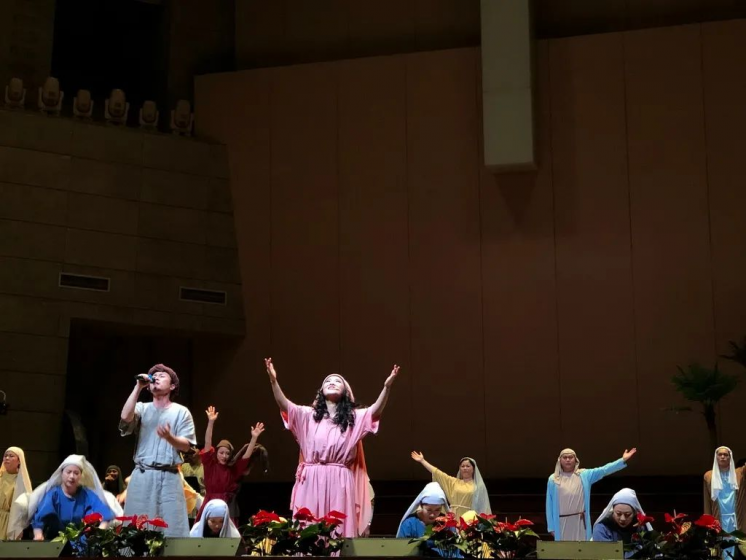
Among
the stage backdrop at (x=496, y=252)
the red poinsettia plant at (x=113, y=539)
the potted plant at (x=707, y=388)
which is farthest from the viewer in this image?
the stage backdrop at (x=496, y=252)

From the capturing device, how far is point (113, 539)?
5590mm

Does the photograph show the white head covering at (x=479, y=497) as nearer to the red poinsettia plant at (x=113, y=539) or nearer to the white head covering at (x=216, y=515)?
the white head covering at (x=216, y=515)

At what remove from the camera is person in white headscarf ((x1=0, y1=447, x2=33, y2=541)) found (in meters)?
8.45

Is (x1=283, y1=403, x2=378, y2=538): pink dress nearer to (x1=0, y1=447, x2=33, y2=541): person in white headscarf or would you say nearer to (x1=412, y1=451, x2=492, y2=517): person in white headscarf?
(x1=0, y1=447, x2=33, y2=541): person in white headscarf

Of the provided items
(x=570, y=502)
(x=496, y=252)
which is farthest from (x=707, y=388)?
(x=570, y=502)

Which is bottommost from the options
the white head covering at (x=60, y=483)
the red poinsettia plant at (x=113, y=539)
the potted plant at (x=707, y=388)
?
the red poinsettia plant at (x=113, y=539)

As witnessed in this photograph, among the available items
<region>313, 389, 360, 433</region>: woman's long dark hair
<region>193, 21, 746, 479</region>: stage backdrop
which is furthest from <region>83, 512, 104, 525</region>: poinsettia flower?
<region>193, 21, 746, 479</region>: stage backdrop

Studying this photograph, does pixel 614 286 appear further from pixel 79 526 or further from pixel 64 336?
pixel 79 526

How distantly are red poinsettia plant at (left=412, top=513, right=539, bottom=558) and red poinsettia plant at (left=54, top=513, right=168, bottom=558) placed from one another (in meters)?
1.29

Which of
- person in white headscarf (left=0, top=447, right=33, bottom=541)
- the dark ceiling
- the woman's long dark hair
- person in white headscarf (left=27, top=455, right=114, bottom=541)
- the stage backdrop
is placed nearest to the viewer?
person in white headscarf (left=27, top=455, right=114, bottom=541)

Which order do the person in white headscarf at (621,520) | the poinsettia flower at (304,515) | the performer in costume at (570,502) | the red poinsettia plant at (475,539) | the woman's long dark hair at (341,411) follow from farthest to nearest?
the performer in costume at (570,502), the woman's long dark hair at (341,411), the person in white headscarf at (621,520), the poinsettia flower at (304,515), the red poinsettia plant at (475,539)

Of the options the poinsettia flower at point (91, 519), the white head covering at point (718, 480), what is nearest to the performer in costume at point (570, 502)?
the white head covering at point (718, 480)

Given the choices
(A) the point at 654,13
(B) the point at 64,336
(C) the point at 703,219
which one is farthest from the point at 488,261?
(B) the point at 64,336

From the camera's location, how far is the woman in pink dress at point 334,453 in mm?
7191
